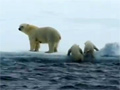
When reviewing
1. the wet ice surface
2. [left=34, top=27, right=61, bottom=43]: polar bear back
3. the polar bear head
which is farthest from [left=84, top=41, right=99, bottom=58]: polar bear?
the polar bear head

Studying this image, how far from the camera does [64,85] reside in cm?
923

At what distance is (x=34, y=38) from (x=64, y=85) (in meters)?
9.27

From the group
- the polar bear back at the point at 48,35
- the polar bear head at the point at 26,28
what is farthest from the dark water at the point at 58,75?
the polar bear head at the point at 26,28

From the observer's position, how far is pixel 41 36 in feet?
58.7

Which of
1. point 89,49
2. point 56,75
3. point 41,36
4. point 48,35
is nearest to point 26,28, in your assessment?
point 41,36

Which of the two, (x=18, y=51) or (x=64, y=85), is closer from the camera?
(x=64, y=85)

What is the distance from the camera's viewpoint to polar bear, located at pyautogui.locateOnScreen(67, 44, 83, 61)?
14.7 metres

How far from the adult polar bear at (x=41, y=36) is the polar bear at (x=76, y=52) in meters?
2.06

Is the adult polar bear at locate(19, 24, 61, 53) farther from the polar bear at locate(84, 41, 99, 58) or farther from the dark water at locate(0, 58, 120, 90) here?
the dark water at locate(0, 58, 120, 90)

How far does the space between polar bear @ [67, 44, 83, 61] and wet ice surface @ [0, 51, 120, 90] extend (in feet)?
2.22

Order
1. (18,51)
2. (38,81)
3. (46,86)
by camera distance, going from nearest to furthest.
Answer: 1. (46,86)
2. (38,81)
3. (18,51)

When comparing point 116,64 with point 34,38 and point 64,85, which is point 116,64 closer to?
point 64,85

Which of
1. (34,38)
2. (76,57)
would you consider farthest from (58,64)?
(34,38)

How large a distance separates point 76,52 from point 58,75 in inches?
165
